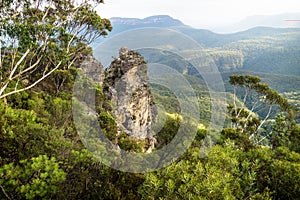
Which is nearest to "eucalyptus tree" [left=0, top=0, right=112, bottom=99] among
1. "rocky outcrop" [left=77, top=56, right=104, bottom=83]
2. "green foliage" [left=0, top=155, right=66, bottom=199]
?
"rocky outcrop" [left=77, top=56, right=104, bottom=83]

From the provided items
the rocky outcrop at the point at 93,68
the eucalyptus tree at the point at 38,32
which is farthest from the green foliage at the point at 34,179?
the rocky outcrop at the point at 93,68

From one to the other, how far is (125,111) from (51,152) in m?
27.0

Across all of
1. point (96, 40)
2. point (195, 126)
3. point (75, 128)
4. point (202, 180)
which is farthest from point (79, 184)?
A: point (96, 40)

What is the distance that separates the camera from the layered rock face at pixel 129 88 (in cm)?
3431

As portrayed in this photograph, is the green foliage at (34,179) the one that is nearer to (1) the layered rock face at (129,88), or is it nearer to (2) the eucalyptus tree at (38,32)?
(2) the eucalyptus tree at (38,32)

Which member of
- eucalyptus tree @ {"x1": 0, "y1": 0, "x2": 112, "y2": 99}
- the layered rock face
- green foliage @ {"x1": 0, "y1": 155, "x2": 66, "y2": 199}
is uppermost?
eucalyptus tree @ {"x1": 0, "y1": 0, "x2": 112, "y2": 99}

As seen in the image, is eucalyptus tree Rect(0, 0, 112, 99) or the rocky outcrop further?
the rocky outcrop

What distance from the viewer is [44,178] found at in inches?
254

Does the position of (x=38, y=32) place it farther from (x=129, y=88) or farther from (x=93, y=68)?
(x=129, y=88)

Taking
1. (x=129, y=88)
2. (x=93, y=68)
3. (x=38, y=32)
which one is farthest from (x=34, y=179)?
(x=129, y=88)

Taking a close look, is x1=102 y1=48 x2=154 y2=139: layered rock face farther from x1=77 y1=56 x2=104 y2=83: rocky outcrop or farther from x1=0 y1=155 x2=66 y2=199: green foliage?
x1=0 y1=155 x2=66 y2=199: green foliage

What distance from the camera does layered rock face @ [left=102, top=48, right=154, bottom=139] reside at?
3431 cm

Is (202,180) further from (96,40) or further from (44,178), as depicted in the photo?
(96,40)

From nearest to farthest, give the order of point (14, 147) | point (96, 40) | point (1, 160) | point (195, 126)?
1. point (1, 160)
2. point (14, 147)
3. point (195, 126)
4. point (96, 40)
